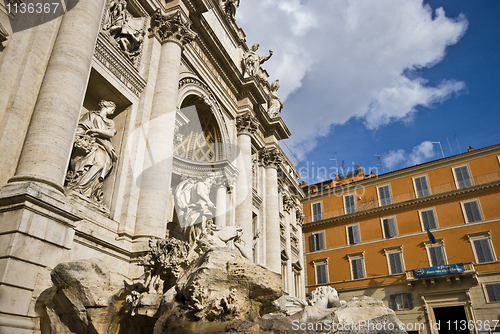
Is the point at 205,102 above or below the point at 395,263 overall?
above

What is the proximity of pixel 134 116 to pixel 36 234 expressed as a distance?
4.86 metres

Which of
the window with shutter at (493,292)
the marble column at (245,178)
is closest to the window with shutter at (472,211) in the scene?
the window with shutter at (493,292)

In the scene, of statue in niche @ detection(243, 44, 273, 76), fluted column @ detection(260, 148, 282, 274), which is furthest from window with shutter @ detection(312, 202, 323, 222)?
statue in niche @ detection(243, 44, 273, 76)

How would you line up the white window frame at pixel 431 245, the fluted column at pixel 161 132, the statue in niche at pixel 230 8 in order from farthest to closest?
the white window frame at pixel 431 245 < the statue in niche at pixel 230 8 < the fluted column at pixel 161 132

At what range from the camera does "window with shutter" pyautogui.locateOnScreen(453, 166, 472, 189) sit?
80.4ft

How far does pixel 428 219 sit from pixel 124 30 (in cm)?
2160

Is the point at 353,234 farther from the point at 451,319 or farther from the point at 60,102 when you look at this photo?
the point at 60,102

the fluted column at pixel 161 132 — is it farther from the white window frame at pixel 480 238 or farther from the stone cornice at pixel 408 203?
the white window frame at pixel 480 238

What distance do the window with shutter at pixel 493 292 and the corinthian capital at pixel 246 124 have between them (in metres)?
15.9

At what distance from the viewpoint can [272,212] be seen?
18375 millimetres

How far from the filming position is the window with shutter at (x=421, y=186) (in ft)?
84.5

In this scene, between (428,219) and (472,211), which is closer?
(472,211)

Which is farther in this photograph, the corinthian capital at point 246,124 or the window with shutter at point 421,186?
the window with shutter at point 421,186

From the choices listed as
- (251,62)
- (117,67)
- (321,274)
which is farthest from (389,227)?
(117,67)
